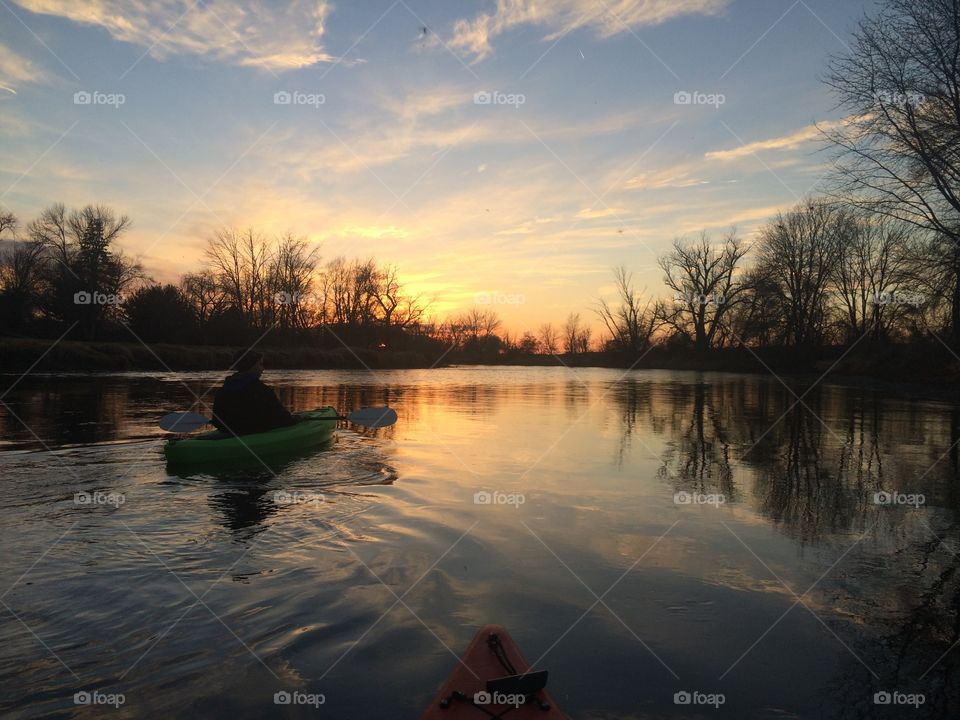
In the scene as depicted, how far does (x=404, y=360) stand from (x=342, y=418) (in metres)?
49.8

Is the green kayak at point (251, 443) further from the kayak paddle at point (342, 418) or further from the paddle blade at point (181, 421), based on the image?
the paddle blade at point (181, 421)

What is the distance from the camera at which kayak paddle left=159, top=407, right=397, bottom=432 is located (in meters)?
10.3

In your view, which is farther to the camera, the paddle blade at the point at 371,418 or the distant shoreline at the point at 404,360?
the distant shoreline at the point at 404,360

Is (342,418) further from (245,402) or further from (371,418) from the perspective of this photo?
(245,402)

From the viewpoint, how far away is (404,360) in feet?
199

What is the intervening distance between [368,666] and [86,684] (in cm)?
139

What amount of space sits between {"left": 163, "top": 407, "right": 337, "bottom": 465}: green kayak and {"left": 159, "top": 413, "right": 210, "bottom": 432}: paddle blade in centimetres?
124

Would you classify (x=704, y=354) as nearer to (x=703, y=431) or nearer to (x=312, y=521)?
(x=703, y=431)

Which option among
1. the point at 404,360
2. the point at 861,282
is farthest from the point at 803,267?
the point at 404,360

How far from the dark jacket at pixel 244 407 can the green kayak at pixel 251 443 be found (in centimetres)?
20

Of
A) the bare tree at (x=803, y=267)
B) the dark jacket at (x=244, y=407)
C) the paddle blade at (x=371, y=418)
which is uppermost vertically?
the bare tree at (x=803, y=267)

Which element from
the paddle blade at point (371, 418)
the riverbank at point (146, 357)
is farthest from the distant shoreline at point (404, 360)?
the paddle blade at point (371, 418)

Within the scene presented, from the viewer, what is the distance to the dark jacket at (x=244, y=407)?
923 centimetres

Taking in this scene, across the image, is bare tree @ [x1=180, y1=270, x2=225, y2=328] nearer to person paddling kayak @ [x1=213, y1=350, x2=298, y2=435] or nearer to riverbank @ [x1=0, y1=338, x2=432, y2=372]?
riverbank @ [x1=0, y1=338, x2=432, y2=372]
